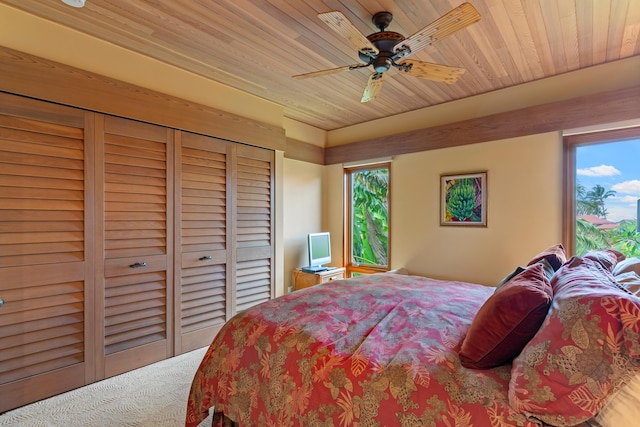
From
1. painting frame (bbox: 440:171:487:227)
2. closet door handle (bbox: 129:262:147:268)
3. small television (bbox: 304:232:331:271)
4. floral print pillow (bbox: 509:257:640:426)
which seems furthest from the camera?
small television (bbox: 304:232:331:271)

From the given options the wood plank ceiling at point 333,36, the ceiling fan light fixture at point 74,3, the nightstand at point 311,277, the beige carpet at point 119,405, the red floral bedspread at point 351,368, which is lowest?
the beige carpet at point 119,405

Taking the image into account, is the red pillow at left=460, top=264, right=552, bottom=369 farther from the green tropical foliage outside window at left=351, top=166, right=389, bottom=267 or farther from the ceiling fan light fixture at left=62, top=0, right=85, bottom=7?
the green tropical foliage outside window at left=351, top=166, right=389, bottom=267

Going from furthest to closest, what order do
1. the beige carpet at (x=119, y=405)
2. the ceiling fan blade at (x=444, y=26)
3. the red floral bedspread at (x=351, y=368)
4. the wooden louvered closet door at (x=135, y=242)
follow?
the wooden louvered closet door at (x=135, y=242), the beige carpet at (x=119, y=405), the ceiling fan blade at (x=444, y=26), the red floral bedspread at (x=351, y=368)

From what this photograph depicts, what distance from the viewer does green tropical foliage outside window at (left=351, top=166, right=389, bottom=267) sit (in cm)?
399

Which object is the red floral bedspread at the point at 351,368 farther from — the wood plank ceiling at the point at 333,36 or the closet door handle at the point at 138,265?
the wood plank ceiling at the point at 333,36

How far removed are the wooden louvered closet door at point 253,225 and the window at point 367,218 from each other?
50.5 inches

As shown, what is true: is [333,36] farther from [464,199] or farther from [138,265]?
[138,265]

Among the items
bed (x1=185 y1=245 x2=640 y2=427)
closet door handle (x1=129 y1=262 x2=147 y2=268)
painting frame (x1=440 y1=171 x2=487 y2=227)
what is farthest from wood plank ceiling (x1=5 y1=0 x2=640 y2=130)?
closet door handle (x1=129 y1=262 x2=147 y2=268)

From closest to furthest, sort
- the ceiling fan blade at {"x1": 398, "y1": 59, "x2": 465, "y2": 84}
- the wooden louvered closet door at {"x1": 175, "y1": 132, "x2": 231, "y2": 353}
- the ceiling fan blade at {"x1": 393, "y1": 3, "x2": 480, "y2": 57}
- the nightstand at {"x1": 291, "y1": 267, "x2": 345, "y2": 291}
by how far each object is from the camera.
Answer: the ceiling fan blade at {"x1": 393, "y1": 3, "x2": 480, "y2": 57} → the ceiling fan blade at {"x1": 398, "y1": 59, "x2": 465, "y2": 84} → the wooden louvered closet door at {"x1": 175, "y1": 132, "x2": 231, "y2": 353} → the nightstand at {"x1": 291, "y1": 267, "x2": 345, "y2": 291}

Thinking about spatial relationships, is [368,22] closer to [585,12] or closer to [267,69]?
[267,69]

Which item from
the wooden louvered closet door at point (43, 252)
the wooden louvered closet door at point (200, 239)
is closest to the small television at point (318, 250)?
the wooden louvered closet door at point (200, 239)

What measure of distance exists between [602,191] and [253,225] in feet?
10.7

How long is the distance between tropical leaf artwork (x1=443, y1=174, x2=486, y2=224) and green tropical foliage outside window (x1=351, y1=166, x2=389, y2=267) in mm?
804

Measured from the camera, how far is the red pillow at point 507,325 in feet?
3.31
